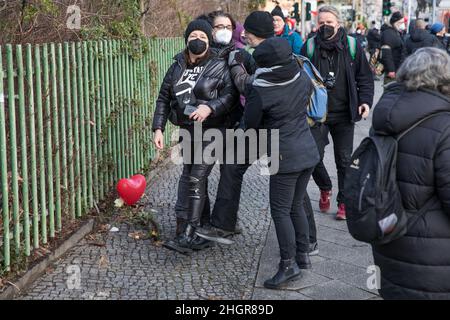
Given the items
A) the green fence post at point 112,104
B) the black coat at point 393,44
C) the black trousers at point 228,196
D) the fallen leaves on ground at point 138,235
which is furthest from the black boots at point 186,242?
the black coat at point 393,44

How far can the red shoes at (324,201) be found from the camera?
22.6 ft

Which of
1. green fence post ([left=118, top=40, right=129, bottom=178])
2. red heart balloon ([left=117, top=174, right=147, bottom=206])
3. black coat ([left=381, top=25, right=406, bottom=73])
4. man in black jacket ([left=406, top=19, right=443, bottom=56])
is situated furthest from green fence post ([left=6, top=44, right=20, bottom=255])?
black coat ([left=381, top=25, right=406, bottom=73])

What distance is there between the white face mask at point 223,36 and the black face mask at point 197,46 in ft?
1.55

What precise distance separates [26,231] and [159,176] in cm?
367

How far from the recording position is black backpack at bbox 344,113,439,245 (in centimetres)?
338

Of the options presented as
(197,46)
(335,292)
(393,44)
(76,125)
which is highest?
(393,44)

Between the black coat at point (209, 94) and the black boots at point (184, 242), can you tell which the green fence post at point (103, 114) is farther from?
the black boots at point (184, 242)

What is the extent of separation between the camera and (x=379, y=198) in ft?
11.0

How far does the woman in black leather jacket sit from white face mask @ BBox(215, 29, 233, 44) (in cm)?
29

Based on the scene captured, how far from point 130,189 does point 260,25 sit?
230 cm

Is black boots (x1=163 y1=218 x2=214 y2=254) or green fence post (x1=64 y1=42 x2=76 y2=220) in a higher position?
green fence post (x1=64 y1=42 x2=76 y2=220)

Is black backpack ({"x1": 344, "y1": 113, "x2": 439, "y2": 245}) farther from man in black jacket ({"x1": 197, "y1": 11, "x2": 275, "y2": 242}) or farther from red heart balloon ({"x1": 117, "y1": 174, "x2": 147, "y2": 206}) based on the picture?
red heart balloon ({"x1": 117, "y1": 174, "x2": 147, "y2": 206})

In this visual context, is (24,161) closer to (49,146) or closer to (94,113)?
(49,146)

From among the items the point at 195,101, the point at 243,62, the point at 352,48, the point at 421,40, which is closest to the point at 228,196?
the point at 195,101
